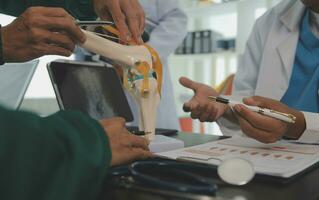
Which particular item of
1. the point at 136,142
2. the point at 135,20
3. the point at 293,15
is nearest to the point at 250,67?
the point at 293,15

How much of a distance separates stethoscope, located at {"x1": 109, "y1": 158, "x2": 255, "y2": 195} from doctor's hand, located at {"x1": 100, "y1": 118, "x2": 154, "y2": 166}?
0.02 metres

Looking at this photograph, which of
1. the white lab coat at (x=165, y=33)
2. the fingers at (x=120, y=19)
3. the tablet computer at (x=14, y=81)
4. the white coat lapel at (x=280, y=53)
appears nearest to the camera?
the fingers at (x=120, y=19)

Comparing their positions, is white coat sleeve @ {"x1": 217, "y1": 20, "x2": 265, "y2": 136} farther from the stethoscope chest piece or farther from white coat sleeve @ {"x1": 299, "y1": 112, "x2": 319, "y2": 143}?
the stethoscope chest piece

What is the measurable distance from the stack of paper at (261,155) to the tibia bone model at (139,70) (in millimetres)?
130

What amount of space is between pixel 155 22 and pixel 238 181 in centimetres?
143

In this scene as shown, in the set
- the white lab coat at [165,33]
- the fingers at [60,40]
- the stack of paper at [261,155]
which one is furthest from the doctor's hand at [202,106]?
the white lab coat at [165,33]

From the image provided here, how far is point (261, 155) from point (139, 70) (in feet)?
0.92

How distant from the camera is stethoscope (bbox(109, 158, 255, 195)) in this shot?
0.41 m

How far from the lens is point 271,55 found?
123 centimetres

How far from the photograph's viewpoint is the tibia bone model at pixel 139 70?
71 cm

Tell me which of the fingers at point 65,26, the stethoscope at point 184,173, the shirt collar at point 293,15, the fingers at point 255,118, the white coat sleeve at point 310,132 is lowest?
the white coat sleeve at point 310,132

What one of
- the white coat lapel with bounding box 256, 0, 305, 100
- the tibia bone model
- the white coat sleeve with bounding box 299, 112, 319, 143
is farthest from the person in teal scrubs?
the white coat lapel with bounding box 256, 0, 305, 100

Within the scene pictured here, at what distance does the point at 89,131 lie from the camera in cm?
44

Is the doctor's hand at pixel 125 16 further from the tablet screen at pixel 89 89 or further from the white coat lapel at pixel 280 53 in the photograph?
the white coat lapel at pixel 280 53
